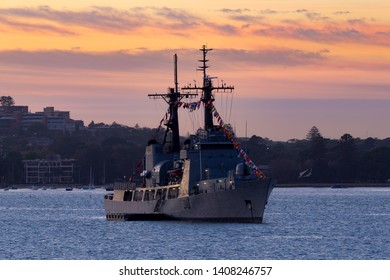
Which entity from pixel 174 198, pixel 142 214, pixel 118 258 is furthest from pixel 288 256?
pixel 142 214

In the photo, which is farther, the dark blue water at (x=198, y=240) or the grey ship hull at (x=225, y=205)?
the grey ship hull at (x=225, y=205)

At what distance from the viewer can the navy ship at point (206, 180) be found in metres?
119

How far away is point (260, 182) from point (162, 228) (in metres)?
9.02

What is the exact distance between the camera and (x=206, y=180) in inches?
4747

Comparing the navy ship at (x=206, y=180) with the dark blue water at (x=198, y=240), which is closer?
the dark blue water at (x=198, y=240)

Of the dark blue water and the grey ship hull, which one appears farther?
the grey ship hull

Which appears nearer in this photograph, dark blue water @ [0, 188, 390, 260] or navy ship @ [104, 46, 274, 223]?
dark blue water @ [0, 188, 390, 260]

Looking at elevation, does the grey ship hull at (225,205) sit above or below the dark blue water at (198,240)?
above

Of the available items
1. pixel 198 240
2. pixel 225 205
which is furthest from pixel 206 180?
pixel 198 240

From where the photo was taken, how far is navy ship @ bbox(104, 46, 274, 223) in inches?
4675

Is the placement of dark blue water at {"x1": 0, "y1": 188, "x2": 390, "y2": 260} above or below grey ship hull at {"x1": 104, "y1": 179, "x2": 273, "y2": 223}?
below

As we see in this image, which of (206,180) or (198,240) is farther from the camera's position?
(206,180)

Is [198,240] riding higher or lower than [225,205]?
lower

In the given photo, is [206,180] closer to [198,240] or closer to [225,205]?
[225,205]
